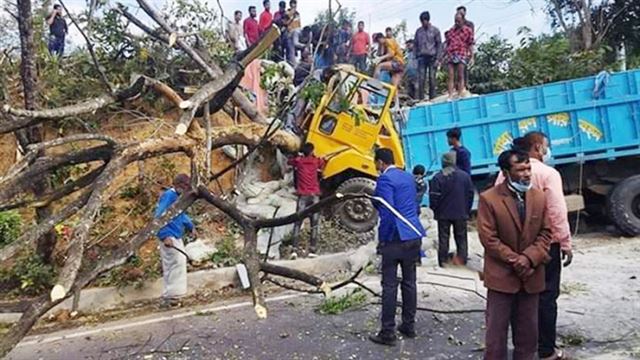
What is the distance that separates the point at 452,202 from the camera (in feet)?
26.4

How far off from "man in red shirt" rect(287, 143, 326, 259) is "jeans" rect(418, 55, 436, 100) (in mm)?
4499

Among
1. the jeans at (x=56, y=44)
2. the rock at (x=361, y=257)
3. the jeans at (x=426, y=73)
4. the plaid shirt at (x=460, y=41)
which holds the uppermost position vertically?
the jeans at (x=56, y=44)

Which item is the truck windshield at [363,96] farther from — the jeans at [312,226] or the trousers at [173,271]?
the trousers at [173,271]

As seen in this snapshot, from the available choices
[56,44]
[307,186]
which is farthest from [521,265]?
[56,44]

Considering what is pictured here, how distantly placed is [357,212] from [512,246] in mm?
5999

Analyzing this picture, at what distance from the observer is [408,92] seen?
13977mm

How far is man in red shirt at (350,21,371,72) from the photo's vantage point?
14117 millimetres

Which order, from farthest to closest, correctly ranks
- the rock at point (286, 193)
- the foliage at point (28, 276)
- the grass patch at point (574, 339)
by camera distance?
the rock at point (286, 193) → the foliage at point (28, 276) → the grass patch at point (574, 339)

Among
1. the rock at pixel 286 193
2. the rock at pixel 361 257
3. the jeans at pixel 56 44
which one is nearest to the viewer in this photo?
the rock at pixel 361 257

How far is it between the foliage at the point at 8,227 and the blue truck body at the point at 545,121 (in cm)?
607

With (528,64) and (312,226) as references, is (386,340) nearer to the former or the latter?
(312,226)

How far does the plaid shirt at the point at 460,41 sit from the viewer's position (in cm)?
1254

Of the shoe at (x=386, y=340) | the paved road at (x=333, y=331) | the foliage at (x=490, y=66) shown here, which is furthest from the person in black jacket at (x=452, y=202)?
the foliage at (x=490, y=66)

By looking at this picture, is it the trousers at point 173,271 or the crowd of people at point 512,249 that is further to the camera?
the trousers at point 173,271
